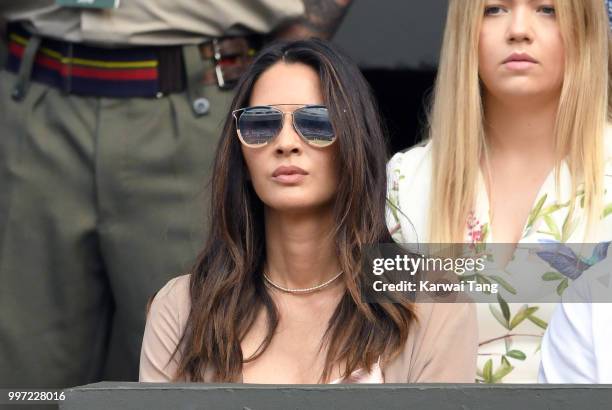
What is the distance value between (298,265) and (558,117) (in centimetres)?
67

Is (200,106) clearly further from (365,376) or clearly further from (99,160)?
(365,376)

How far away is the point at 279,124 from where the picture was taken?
2840 millimetres

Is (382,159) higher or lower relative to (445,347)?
higher

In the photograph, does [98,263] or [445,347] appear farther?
[98,263]

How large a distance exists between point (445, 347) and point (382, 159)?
410 millimetres

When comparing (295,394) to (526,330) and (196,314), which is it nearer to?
(196,314)

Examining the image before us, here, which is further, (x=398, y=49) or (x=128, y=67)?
(x=398, y=49)

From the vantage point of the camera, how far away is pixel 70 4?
3.52 meters

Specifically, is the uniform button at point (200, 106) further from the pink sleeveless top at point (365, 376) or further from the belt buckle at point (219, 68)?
the pink sleeveless top at point (365, 376)

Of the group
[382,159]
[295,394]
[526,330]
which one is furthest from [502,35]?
[295,394]

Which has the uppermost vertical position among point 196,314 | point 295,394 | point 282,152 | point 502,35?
point 502,35

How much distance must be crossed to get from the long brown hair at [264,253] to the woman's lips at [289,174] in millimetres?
83

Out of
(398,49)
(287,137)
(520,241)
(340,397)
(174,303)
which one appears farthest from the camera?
(398,49)

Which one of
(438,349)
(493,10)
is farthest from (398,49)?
(438,349)
